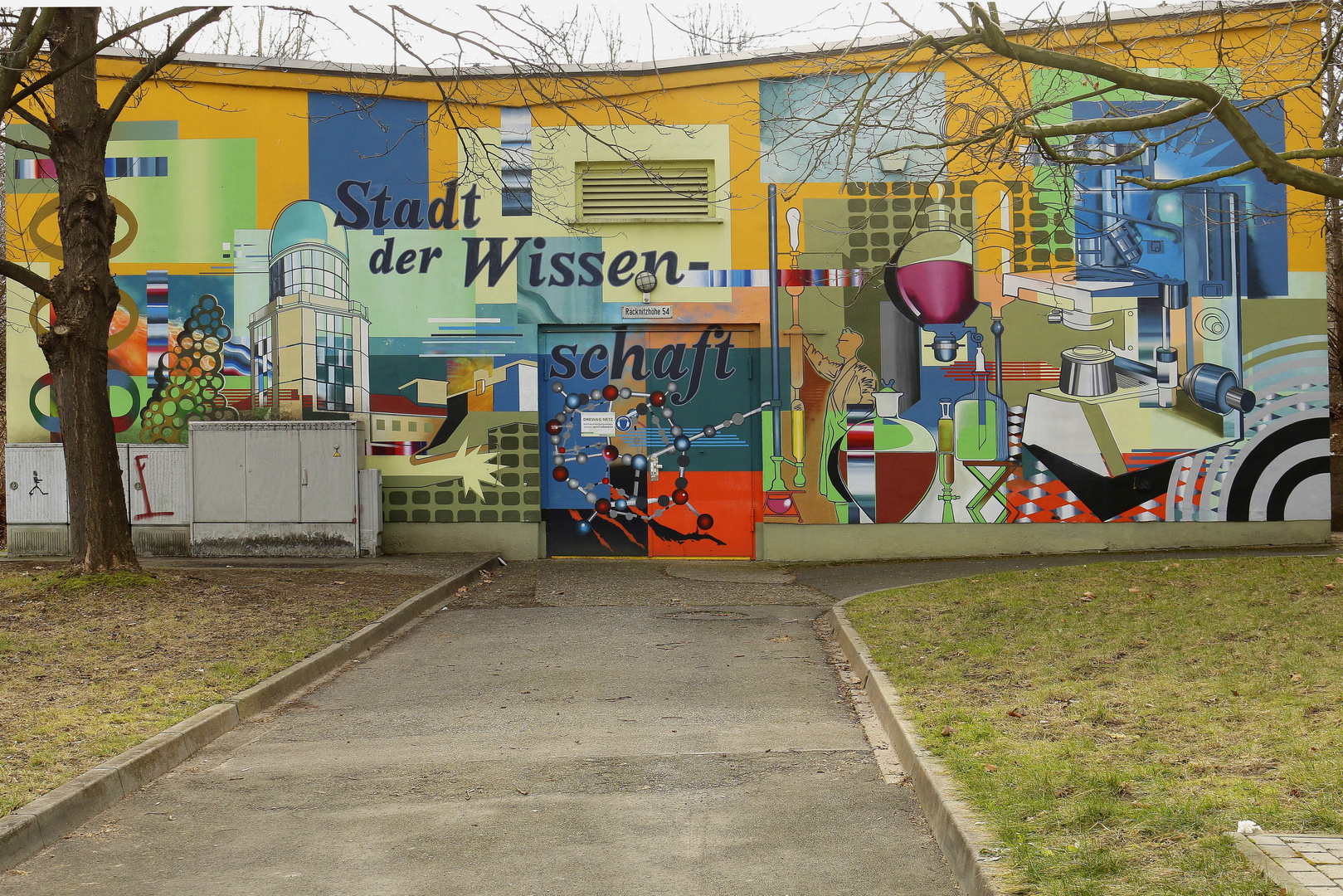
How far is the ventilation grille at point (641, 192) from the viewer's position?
15.7m

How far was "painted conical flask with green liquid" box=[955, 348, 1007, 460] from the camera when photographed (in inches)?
605

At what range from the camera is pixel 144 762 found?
5.91 meters

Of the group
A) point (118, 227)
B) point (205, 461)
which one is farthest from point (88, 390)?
point (118, 227)

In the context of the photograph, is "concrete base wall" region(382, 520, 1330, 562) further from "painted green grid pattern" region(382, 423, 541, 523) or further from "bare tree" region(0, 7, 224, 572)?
"bare tree" region(0, 7, 224, 572)

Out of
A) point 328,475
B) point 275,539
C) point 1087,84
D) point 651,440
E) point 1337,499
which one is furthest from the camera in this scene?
point 1337,499

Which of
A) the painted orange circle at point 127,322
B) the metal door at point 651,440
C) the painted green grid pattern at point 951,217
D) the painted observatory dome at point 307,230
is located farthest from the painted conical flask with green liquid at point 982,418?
the painted orange circle at point 127,322

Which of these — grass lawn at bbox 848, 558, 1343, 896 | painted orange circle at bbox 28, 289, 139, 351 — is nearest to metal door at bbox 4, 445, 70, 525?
painted orange circle at bbox 28, 289, 139, 351

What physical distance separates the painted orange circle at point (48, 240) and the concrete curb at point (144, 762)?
8.95 metres

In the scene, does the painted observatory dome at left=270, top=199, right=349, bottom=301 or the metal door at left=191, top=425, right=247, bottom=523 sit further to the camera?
the painted observatory dome at left=270, top=199, right=349, bottom=301

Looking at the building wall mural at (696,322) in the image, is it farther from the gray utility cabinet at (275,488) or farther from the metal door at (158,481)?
the gray utility cabinet at (275,488)

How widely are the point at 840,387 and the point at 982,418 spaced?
76.1 inches

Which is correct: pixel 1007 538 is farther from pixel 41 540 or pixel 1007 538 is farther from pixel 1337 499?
pixel 41 540

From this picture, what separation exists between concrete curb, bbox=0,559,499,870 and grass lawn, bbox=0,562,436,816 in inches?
4.2

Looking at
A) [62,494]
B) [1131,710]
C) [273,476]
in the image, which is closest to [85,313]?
[273,476]
